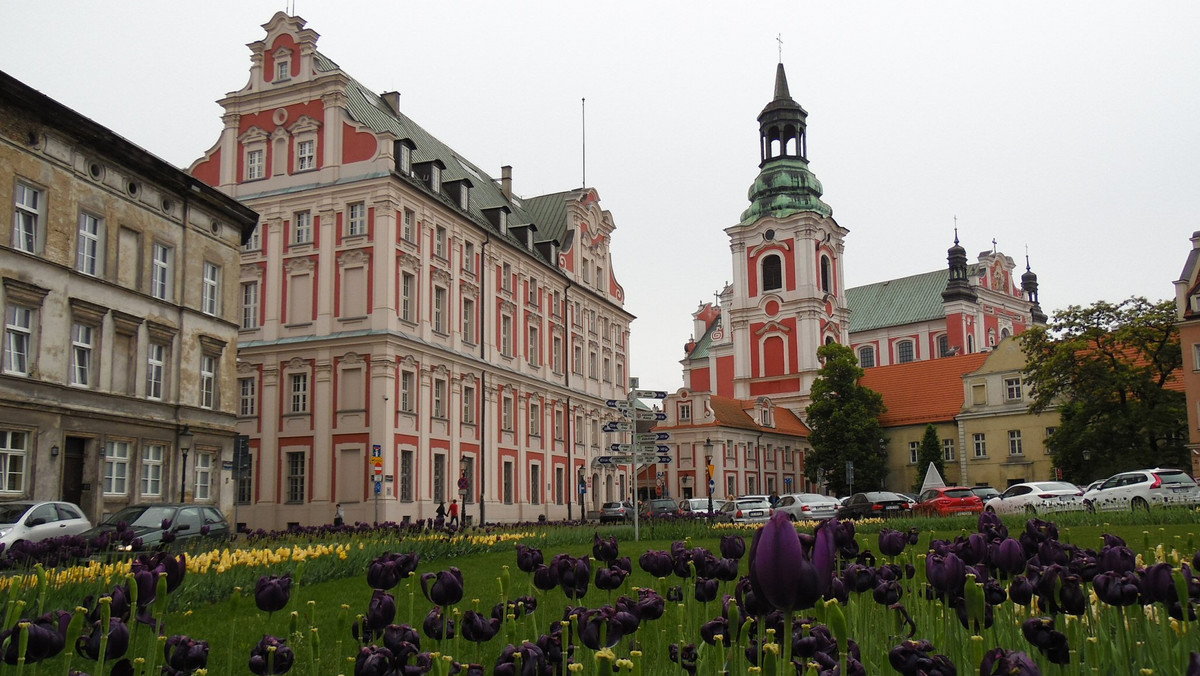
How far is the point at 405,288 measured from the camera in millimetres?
45438

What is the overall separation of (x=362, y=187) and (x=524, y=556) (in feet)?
132

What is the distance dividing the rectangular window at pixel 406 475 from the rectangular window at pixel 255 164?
1432cm

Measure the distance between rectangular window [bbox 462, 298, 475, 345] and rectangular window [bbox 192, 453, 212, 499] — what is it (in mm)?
18224

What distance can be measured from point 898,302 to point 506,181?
51573mm

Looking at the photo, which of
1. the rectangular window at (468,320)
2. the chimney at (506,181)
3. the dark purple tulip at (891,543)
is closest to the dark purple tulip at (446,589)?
the dark purple tulip at (891,543)

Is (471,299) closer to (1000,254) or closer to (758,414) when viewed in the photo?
(758,414)

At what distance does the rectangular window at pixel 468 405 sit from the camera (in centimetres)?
4869

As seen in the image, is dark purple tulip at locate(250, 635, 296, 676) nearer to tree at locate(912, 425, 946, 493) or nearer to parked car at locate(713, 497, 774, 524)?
parked car at locate(713, 497, 774, 524)

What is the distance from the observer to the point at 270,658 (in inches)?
147

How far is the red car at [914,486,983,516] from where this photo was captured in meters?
34.2

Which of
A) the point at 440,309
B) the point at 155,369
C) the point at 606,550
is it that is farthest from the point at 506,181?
the point at 606,550

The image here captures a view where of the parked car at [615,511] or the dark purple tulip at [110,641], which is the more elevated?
the dark purple tulip at [110,641]

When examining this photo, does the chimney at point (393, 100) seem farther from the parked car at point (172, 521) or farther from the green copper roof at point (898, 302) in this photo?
the green copper roof at point (898, 302)

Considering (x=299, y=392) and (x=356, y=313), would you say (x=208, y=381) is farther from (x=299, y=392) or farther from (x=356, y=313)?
(x=299, y=392)
